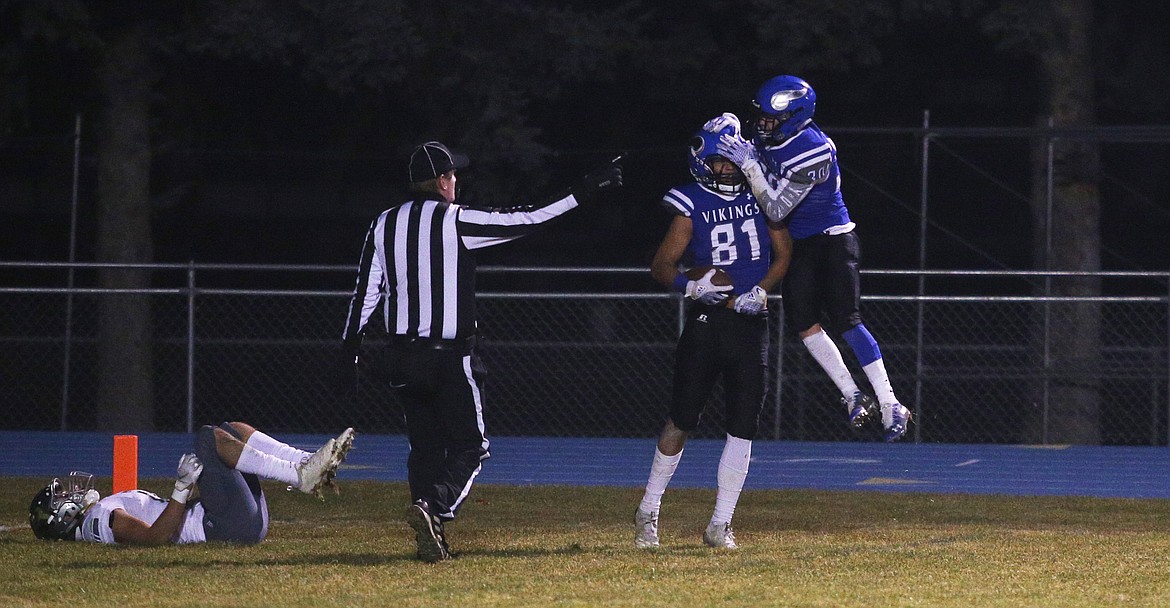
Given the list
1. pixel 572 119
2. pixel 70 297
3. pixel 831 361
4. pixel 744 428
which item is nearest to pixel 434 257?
pixel 744 428

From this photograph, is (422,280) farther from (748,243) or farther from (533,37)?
(533,37)

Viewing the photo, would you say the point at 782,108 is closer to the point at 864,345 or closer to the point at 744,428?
the point at 864,345

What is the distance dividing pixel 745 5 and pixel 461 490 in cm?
1043

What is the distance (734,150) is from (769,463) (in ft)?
17.2

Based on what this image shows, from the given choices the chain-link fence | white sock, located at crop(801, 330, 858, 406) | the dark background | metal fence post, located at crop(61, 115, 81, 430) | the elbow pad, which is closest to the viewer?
the elbow pad

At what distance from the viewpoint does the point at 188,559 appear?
7.07 m

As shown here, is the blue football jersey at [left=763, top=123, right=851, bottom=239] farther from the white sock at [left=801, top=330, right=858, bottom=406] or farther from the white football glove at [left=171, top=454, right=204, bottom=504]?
the white football glove at [left=171, top=454, right=204, bottom=504]

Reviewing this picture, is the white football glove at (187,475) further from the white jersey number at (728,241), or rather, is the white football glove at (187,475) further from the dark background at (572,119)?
the dark background at (572,119)

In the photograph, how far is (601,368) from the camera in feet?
56.5

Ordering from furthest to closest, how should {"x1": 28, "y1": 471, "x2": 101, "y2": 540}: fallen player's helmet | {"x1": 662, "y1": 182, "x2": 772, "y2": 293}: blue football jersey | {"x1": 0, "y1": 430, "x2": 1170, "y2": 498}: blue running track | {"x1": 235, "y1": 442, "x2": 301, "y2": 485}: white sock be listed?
{"x1": 0, "y1": 430, "x2": 1170, "y2": 498}: blue running track < {"x1": 28, "y1": 471, "x2": 101, "y2": 540}: fallen player's helmet < {"x1": 662, "y1": 182, "x2": 772, "y2": 293}: blue football jersey < {"x1": 235, "y1": 442, "x2": 301, "y2": 485}: white sock

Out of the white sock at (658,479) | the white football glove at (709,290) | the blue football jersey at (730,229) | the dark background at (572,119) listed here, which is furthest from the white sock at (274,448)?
the dark background at (572,119)

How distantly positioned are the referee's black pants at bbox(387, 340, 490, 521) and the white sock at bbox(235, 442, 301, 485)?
1.87ft

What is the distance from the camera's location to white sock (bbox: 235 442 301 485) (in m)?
7.09

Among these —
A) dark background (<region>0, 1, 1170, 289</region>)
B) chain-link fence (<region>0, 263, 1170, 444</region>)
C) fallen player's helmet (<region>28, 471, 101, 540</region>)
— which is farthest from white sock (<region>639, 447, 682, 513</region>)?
dark background (<region>0, 1, 1170, 289</region>)
